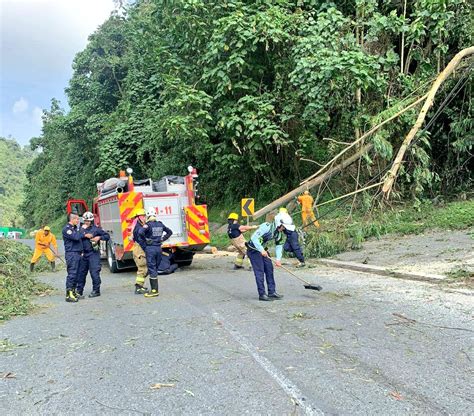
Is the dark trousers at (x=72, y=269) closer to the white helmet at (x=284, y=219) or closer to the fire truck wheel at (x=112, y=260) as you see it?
the fire truck wheel at (x=112, y=260)

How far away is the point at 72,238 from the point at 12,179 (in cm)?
9800

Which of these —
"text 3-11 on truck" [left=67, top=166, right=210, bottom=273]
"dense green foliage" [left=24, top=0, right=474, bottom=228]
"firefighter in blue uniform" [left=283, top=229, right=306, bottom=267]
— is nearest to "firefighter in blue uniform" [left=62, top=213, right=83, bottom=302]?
"text 3-11 on truck" [left=67, top=166, right=210, bottom=273]

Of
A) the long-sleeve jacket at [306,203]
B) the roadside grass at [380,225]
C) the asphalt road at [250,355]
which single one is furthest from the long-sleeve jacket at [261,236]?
the long-sleeve jacket at [306,203]

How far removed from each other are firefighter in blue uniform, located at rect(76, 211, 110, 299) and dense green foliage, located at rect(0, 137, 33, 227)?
65.5 m

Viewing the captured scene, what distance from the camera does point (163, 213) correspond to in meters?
12.7

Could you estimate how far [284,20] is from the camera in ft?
46.8

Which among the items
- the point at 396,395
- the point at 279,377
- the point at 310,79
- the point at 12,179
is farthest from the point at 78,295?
the point at 12,179

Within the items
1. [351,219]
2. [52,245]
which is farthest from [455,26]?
[52,245]

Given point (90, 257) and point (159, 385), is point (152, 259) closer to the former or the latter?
point (90, 257)

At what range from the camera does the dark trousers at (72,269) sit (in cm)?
920

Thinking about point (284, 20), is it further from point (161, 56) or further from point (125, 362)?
point (125, 362)

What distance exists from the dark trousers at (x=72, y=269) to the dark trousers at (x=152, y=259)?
4.73 ft

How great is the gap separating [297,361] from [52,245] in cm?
1184

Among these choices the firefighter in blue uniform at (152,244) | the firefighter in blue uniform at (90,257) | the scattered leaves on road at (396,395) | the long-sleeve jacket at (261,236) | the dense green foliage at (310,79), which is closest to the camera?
the scattered leaves on road at (396,395)
